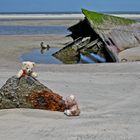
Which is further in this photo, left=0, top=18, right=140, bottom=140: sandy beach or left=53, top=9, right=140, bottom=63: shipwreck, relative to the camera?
left=53, top=9, right=140, bottom=63: shipwreck

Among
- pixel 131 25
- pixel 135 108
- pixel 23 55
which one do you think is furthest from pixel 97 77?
pixel 131 25

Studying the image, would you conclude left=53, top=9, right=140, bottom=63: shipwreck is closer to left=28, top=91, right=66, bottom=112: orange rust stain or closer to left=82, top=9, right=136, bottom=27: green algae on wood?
left=82, top=9, right=136, bottom=27: green algae on wood

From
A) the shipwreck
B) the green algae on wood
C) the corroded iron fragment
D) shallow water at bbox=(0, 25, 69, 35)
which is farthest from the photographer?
shallow water at bbox=(0, 25, 69, 35)

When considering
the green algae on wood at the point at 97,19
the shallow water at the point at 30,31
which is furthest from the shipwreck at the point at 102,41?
the shallow water at the point at 30,31

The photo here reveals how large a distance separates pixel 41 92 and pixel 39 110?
350 mm

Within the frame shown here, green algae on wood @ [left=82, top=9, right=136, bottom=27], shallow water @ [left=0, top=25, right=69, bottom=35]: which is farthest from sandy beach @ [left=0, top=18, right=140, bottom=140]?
shallow water @ [left=0, top=25, right=69, bottom=35]

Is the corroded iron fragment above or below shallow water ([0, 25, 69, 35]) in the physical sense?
below

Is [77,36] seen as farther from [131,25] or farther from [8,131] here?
[8,131]

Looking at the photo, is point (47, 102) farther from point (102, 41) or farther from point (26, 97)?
point (102, 41)

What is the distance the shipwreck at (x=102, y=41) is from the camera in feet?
69.6

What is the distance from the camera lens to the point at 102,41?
21578 millimetres

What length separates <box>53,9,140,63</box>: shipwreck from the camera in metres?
21.2

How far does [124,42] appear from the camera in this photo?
23.3 m

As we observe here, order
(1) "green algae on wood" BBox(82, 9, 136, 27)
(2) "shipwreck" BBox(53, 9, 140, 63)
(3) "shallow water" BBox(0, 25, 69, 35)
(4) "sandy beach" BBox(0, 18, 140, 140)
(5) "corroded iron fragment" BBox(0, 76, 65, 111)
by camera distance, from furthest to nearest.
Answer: (3) "shallow water" BBox(0, 25, 69, 35) < (1) "green algae on wood" BBox(82, 9, 136, 27) < (2) "shipwreck" BBox(53, 9, 140, 63) < (5) "corroded iron fragment" BBox(0, 76, 65, 111) < (4) "sandy beach" BBox(0, 18, 140, 140)
